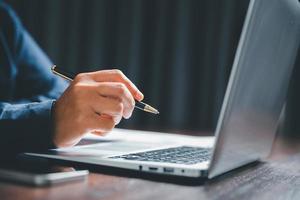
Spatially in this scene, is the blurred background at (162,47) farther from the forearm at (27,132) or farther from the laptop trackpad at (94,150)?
the forearm at (27,132)

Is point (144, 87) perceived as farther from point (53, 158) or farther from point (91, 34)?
point (53, 158)

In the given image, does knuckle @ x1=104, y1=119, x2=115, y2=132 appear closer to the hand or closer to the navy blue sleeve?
the hand

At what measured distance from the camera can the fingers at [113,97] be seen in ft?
2.43

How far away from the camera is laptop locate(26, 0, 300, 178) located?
0.63 meters

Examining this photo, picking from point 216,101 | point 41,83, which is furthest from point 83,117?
point 216,101

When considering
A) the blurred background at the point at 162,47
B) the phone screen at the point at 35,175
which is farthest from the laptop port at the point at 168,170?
the blurred background at the point at 162,47

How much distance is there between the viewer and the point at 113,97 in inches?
29.6

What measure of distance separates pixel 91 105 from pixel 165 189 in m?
0.21

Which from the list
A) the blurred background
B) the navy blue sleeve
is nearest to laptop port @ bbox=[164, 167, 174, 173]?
the navy blue sleeve

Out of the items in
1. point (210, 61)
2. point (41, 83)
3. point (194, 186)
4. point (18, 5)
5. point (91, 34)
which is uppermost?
point (18, 5)

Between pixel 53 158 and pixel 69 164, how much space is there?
3cm

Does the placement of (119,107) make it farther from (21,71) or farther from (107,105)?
(21,71)

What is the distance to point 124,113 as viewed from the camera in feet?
2.61

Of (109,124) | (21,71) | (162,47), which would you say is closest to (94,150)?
(109,124)
